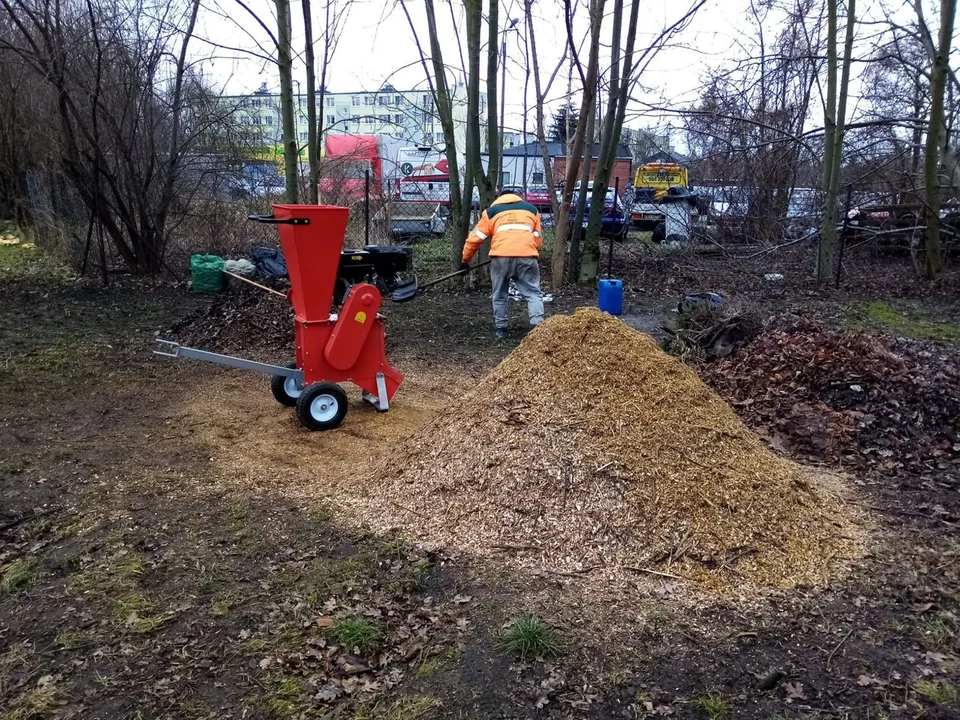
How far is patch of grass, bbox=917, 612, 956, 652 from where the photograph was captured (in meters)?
2.90

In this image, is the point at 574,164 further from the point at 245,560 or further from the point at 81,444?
the point at 245,560

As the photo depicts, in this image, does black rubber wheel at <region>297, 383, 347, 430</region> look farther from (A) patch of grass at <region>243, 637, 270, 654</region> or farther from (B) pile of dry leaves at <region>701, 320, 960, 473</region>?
(B) pile of dry leaves at <region>701, 320, 960, 473</region>

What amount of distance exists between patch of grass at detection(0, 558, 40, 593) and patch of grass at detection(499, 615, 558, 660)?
6.83 ft

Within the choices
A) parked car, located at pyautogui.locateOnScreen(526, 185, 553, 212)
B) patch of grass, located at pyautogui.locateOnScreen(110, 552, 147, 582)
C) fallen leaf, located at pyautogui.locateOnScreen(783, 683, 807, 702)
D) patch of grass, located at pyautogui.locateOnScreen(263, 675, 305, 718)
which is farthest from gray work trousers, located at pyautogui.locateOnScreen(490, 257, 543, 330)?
parked car, located at pyautogui.locateOnScreen(526, 185, 553, 212)

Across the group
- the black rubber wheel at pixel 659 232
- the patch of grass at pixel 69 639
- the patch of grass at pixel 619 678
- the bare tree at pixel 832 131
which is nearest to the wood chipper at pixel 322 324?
the patch of grass at pixel 69 639

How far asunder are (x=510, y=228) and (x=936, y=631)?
5.85 metres

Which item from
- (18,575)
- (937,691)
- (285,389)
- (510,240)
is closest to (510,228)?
(510,240)

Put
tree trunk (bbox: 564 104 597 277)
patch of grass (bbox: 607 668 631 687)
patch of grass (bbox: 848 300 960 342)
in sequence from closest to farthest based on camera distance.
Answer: patch of grass (bbox: 607 668 631 687), patch of grass (bbox: 848 300 960 342), tree trunk (bbox: 564 104 597 277)

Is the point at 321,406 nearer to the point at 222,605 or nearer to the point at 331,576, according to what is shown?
the point at 331,576

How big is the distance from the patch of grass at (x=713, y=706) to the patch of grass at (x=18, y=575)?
2777 millimetres

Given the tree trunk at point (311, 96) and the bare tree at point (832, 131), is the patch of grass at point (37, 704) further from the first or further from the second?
the bare tree at point (832, 131)

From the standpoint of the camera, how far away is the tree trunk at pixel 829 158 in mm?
11452

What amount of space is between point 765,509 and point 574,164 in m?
8.00

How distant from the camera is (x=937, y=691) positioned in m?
2.62
